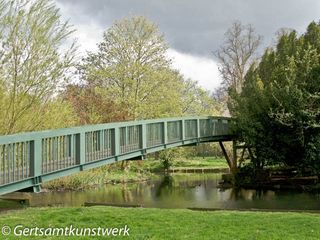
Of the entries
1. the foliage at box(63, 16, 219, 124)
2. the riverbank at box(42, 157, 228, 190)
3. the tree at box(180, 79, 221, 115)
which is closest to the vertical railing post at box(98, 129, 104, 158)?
the riverbank at box(42, 157, 228, 190)

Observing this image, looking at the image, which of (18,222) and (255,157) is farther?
(255,157)

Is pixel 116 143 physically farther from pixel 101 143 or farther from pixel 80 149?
pixel 80 149

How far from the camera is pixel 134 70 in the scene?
27422 mm

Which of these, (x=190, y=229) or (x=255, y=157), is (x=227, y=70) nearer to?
(x=255, y=157)

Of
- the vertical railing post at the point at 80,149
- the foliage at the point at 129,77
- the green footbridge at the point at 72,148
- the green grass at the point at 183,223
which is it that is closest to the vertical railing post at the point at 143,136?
the green footbridge at the point at 72,148

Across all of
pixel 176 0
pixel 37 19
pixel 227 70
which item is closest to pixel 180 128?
pixel 176 0

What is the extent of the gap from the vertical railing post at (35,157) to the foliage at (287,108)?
36.6ft

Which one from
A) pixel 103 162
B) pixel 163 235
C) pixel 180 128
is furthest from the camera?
pixel 180 128

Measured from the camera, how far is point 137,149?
47.2 ft

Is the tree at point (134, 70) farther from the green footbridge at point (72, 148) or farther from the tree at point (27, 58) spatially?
the tree at point (27, 58)

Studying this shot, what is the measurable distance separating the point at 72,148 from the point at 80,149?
21cm

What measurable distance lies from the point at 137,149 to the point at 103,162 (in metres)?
2.16

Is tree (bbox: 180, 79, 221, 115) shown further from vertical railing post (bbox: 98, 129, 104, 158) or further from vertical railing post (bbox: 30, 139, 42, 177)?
vertical railing post (bbox: 30, 139, 42, 177)

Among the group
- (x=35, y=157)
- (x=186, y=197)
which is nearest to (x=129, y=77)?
(x=186, y=197)
